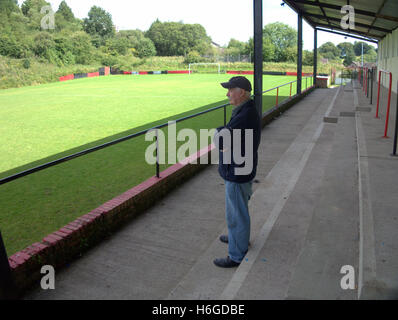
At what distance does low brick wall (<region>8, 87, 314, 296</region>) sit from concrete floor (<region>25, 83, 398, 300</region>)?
0.11m

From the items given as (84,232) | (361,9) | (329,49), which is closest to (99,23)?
(329,49)

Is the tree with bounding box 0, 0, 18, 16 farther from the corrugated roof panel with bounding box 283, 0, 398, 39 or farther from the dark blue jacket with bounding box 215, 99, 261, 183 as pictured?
the dark blue jacket with bounding box 215, 99, 261, 183

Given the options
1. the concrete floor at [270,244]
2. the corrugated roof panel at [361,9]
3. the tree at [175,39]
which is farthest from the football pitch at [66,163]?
the tree at [175,39]

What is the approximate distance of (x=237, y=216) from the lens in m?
3.37

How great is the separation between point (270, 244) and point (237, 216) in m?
0.79

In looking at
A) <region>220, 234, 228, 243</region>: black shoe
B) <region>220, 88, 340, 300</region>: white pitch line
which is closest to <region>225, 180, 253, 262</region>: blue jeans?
<region>220, 88, 340, 300</region>: white pitch line

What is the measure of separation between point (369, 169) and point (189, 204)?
2881 millimetres

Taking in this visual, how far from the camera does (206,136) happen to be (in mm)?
10055

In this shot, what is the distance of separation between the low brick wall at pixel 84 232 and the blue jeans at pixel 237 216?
1.63 metres

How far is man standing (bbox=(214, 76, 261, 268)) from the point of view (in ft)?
10.3

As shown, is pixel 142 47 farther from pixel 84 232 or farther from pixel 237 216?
pixel 237 216

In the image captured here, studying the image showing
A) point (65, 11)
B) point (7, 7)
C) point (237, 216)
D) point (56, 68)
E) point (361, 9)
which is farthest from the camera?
point (65, 11)
